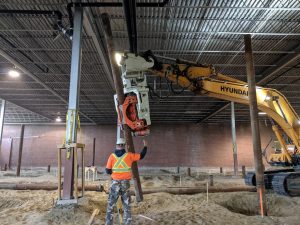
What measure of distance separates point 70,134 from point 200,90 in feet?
15.2

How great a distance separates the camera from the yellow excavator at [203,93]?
21.4 ft

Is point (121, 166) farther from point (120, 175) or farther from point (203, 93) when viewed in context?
point (203, 93)

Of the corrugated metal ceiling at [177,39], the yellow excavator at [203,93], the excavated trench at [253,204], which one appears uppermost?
the corrugated metal ceiling at [177,39]

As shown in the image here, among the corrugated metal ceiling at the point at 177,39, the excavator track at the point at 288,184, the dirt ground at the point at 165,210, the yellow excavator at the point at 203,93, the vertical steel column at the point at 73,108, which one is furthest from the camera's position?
the excavator track at the point at 288,184

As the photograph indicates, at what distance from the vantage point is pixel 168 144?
110 ft

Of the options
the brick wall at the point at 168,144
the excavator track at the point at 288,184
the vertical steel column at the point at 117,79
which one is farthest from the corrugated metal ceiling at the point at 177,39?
the brick wall at the point at 168,144

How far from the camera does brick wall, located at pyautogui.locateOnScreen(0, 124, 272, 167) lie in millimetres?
33219

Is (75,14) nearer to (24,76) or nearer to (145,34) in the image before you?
(145,34)

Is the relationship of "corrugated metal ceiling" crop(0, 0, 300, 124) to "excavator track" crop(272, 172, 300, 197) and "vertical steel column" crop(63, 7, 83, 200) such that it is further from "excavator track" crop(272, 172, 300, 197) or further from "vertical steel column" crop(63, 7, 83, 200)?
"excavator track" crop(272, 172, 300, 197)

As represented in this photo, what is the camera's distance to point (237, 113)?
28.9 m

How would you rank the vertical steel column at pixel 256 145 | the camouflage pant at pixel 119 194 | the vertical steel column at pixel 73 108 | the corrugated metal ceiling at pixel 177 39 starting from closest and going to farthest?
1. the camouflage pant at pixel 119 194
2. the vertical steel column at pixel 73 108
3. the vertical steel column at pixel 256 145
4. the corrugated metal ceiling at pixel 177 39

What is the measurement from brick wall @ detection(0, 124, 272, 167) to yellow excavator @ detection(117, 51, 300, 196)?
19318 millimetres

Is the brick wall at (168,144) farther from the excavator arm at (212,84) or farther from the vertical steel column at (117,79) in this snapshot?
the vertical steel column at (117,79)

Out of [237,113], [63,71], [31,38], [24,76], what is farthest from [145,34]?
[237,113]
